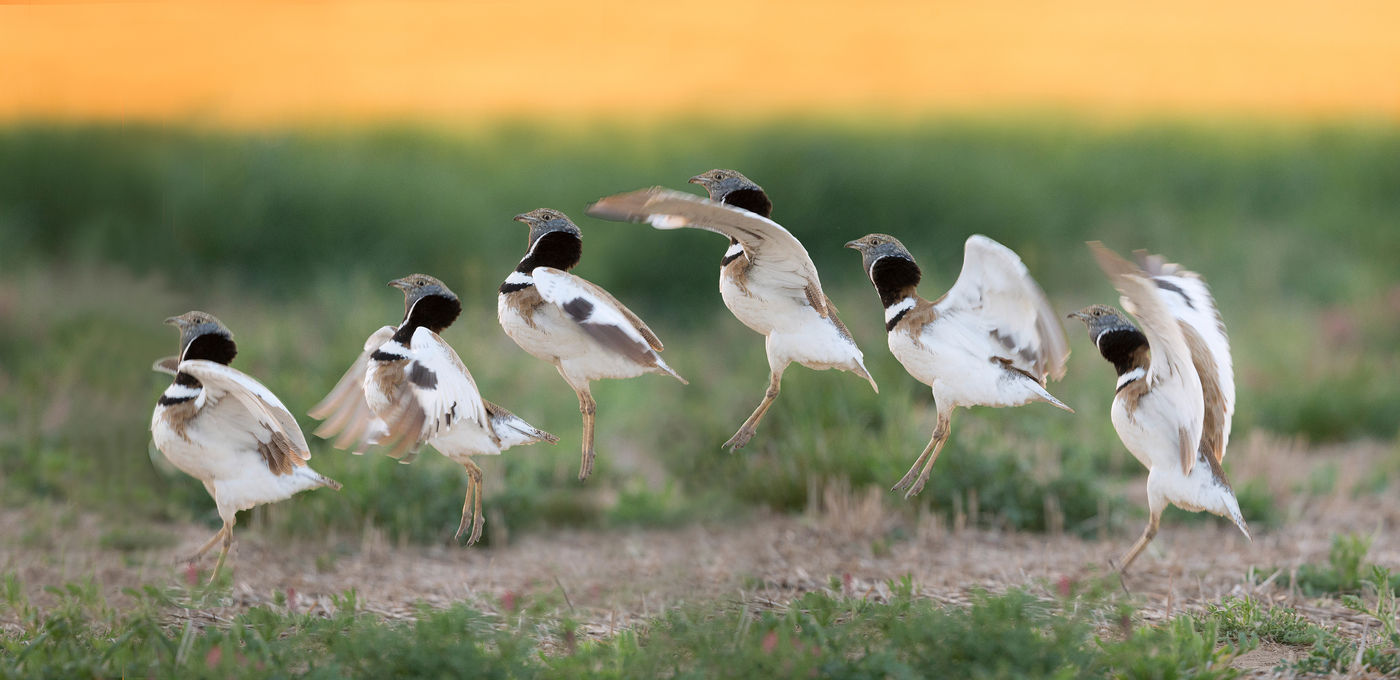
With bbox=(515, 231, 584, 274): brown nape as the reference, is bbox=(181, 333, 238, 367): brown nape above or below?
below

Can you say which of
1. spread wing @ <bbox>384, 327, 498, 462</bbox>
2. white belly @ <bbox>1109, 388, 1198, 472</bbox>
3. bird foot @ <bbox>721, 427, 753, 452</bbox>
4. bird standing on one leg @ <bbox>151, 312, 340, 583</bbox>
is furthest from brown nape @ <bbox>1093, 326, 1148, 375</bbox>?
bird standing on one leg @ <bbox>151, 312, 340, 583</bbox>

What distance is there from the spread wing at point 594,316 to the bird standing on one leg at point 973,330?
81 cm

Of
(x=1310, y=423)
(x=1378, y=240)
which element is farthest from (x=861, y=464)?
(x=1378, y=240)

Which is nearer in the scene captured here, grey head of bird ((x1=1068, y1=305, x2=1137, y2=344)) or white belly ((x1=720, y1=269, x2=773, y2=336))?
white belly ((x1=720, y1=269, x2=773, y2=336))

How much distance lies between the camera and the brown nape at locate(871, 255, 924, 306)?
155 inches

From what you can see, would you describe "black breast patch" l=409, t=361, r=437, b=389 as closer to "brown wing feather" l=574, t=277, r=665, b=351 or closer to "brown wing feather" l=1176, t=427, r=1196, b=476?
"brown wing feather" l=574, t=277, r=665, b=351

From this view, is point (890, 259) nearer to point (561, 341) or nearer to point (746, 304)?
point (746, 304)

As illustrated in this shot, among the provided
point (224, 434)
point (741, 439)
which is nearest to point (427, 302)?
point (224, 434)

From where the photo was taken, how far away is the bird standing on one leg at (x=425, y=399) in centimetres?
363

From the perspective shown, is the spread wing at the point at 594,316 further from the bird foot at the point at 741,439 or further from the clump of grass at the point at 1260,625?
the clump of grass at the point at 1260,625

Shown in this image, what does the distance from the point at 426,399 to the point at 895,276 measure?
1.64 metres

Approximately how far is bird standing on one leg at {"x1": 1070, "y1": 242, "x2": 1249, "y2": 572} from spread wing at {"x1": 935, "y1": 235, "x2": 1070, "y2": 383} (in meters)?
0.20

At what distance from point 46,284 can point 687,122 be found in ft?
24.1

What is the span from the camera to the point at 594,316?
12.0ft
